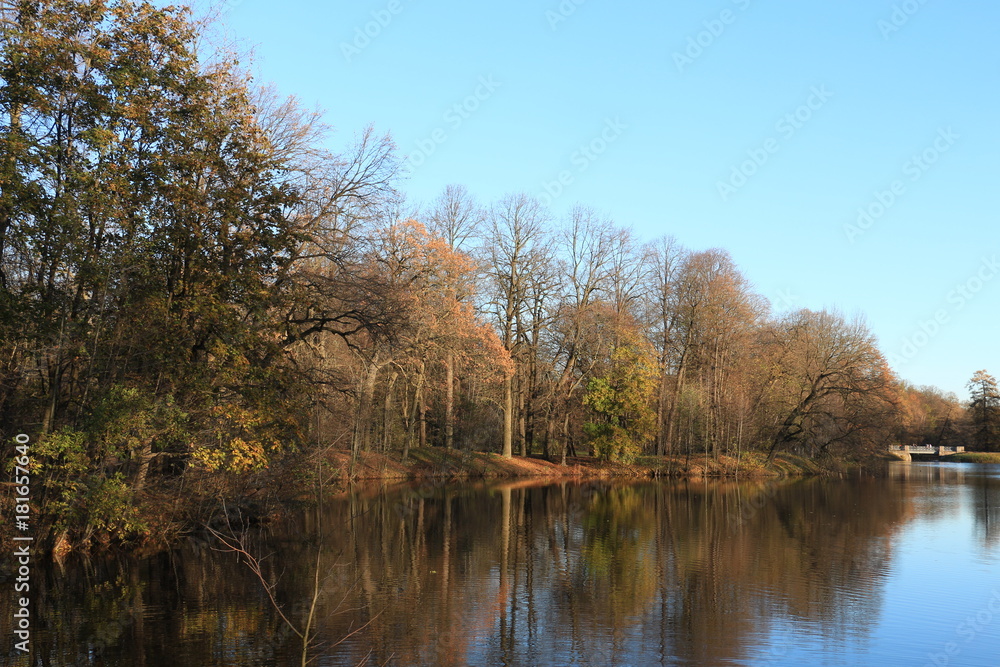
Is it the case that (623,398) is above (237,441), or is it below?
above

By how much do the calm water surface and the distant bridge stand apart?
6896 cm

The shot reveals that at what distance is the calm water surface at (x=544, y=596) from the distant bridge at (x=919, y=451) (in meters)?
69.0

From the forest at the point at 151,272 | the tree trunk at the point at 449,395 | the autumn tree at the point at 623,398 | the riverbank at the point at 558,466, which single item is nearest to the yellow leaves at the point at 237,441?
the forest at the point at 151,272

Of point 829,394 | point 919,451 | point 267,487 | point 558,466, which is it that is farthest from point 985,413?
point 267,487

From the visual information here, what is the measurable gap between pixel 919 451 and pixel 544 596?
93.2 meters

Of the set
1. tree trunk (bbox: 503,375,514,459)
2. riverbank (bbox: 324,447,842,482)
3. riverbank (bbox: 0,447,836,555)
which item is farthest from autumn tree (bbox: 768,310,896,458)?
tree trunk (bbox: 503,375,514,459)

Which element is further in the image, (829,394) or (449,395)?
(829,394)

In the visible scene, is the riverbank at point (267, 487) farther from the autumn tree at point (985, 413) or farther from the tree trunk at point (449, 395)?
the autumn tree at point (985, 413)

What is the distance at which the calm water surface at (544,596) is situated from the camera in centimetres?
1159

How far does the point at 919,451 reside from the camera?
9406cm

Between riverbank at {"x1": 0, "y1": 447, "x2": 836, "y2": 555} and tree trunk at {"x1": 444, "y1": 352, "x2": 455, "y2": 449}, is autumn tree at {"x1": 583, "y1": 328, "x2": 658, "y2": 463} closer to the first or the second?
riverbank at {"x1": 0, "y1": 447, "x2": 836, "y2": 555}

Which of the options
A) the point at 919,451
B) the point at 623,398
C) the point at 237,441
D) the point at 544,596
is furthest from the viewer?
the point at 919,451

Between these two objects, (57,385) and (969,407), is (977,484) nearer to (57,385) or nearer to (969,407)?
(57,385)

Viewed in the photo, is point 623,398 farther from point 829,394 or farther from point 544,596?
point 544,596
